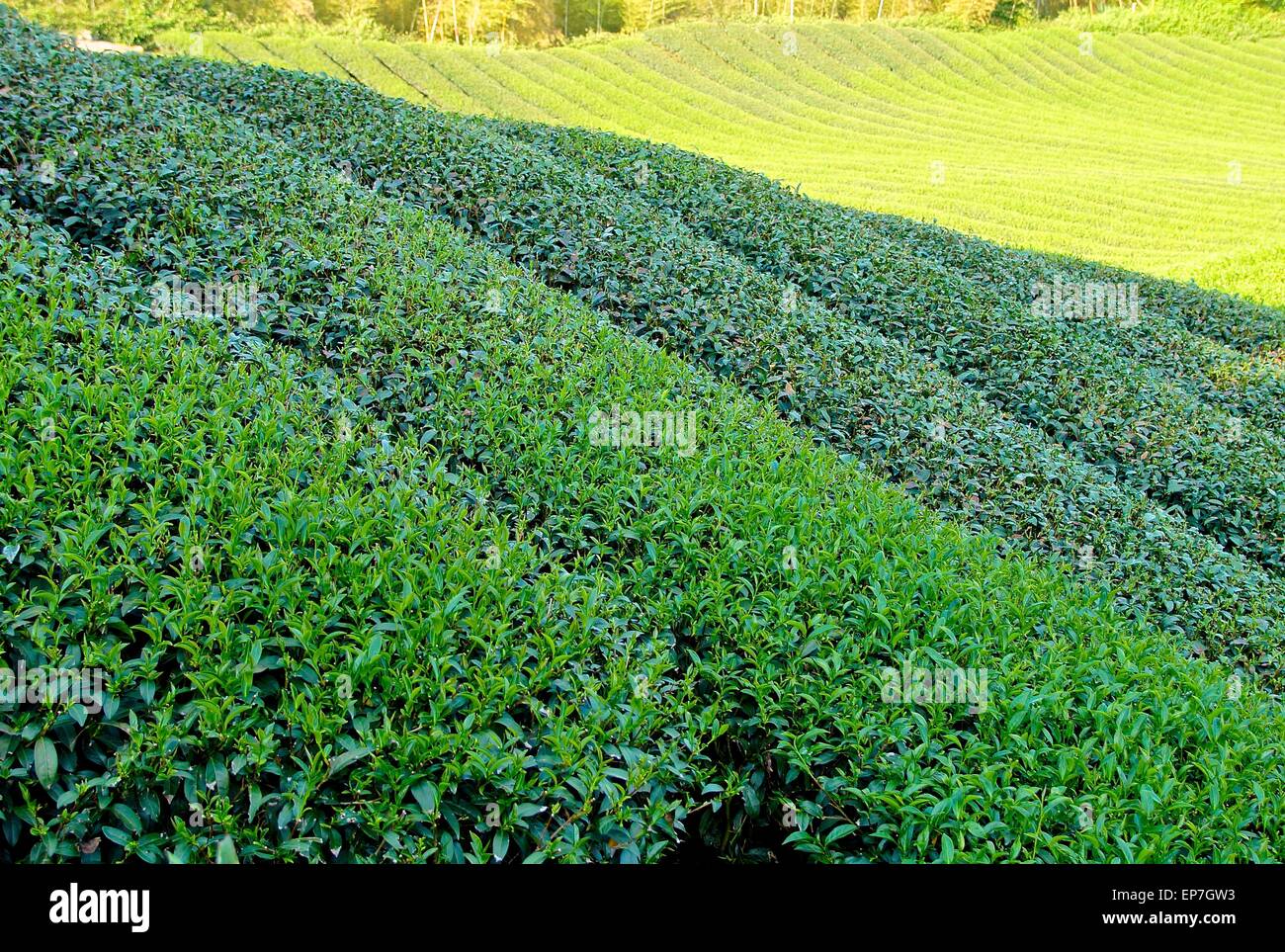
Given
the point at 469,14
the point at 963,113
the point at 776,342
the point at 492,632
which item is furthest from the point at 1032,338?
the point at 963,113

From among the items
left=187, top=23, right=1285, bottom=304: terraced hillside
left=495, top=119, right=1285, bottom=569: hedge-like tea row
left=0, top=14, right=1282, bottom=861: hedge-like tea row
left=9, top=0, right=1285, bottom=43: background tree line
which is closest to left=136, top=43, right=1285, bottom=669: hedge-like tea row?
left=495, top=119, right=1285, bottom=569: hedge-like tea row

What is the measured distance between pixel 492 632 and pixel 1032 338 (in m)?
6.85

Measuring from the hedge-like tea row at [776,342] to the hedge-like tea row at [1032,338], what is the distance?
2.27ft

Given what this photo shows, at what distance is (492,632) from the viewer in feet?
10.5

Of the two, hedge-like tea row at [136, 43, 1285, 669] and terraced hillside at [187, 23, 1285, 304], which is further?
terraced hillside at [187, 23, 1285, 304]

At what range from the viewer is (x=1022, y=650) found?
3.87 m

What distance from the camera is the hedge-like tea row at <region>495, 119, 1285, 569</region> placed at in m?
7.31

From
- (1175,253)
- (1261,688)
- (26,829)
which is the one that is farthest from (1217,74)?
(26,829)

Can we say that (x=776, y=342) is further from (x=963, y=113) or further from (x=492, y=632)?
(x=963, y=113)

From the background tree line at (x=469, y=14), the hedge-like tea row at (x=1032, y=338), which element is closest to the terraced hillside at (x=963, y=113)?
the background tree line at (x=469, y=14)

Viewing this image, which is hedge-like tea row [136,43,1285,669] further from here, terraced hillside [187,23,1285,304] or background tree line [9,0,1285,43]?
terraced hillside [187,23,1285,304]

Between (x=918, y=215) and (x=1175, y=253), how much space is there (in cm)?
477

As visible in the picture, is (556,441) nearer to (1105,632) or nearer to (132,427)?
(132,427)

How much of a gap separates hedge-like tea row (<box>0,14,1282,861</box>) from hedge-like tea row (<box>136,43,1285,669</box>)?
0.98 meters
